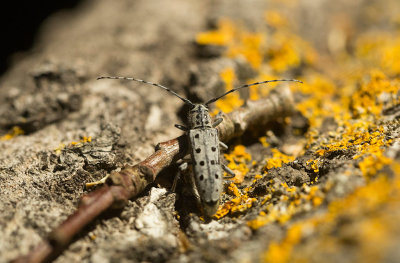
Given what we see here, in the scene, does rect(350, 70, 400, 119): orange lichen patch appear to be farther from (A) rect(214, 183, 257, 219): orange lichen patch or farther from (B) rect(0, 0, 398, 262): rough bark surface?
(A) rect(214, 183, 257, 219): orange lichen patch

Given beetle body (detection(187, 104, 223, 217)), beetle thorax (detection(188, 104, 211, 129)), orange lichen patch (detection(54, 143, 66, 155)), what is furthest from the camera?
beetle thorax (detection(188, 104, 211, 129))

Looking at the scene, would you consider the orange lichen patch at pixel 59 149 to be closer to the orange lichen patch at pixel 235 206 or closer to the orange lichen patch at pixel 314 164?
the orange lichen patch at pixel 235 206

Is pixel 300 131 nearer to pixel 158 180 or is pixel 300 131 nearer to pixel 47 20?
pixel 158 180

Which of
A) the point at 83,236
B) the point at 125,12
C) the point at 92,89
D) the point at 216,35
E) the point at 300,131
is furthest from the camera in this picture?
the point at 125,12

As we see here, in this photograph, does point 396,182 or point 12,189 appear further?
point 12,189

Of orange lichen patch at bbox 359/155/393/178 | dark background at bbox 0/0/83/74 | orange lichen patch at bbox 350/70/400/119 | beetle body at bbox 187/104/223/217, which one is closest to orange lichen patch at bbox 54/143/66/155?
beetle body at bbox 187/104/223/217

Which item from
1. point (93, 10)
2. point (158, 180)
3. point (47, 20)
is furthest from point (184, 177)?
point (47, 20)
